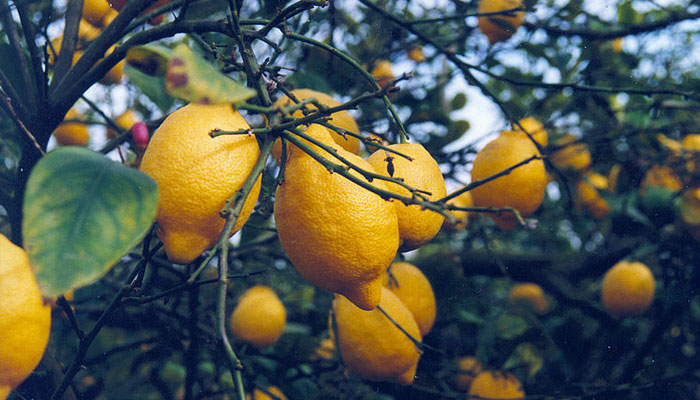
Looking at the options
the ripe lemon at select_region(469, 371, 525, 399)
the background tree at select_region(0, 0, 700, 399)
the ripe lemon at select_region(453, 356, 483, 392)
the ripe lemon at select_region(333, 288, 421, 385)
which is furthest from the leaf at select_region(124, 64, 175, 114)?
the ripe lemon at select_region(453, 356, 483, 392)

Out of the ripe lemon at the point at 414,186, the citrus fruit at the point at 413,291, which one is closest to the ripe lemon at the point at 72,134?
the citrus fruit at the point at 413,291

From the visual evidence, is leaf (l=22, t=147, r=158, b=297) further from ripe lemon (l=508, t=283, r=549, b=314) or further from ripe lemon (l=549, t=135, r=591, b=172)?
ripe lemon (l=508, t=283, r=549, b=314)

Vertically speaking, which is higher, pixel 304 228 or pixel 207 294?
pixel 304 228

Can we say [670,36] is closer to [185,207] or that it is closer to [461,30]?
[461,30]

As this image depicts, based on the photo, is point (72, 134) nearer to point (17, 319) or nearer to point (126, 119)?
point (126, 119)

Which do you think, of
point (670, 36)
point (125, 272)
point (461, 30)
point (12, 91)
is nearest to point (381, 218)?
point (12, 91)

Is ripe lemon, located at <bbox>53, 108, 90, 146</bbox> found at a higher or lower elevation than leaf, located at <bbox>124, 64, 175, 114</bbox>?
lower
